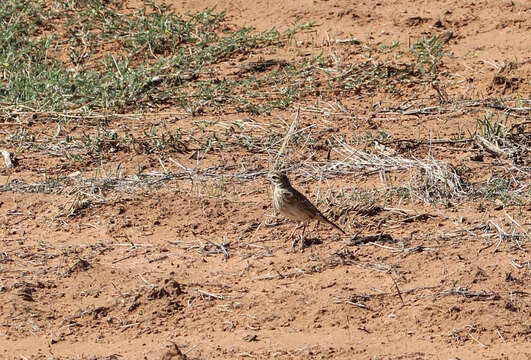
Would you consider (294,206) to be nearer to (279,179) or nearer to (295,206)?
(295,206)

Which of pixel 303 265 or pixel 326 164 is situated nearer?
pixel 303 265

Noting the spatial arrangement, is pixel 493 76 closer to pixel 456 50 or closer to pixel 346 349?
pixel 456 50

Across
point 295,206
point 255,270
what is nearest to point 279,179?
point 295,206

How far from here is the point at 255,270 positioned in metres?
6.47

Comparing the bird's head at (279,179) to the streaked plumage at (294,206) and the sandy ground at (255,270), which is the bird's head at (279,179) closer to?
the streaked plumage at (294,206)

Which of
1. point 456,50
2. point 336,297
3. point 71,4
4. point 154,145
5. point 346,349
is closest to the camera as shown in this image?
point 346,349

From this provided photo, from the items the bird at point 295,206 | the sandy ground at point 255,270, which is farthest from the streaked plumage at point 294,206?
the sandy ground at point 255,270

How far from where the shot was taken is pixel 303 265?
6.49m

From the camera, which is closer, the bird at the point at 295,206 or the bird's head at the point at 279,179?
the bird at the point at 295,206

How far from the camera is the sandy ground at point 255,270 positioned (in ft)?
18.6

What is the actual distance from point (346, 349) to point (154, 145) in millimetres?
3694

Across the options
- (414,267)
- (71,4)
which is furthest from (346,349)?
(71,4)

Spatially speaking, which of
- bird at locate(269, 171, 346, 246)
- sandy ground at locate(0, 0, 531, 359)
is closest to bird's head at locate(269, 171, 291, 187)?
bird at locate(269, 171, 346, 246)

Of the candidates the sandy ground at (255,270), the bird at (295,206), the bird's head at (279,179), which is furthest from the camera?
the bird's head at (279,179)
